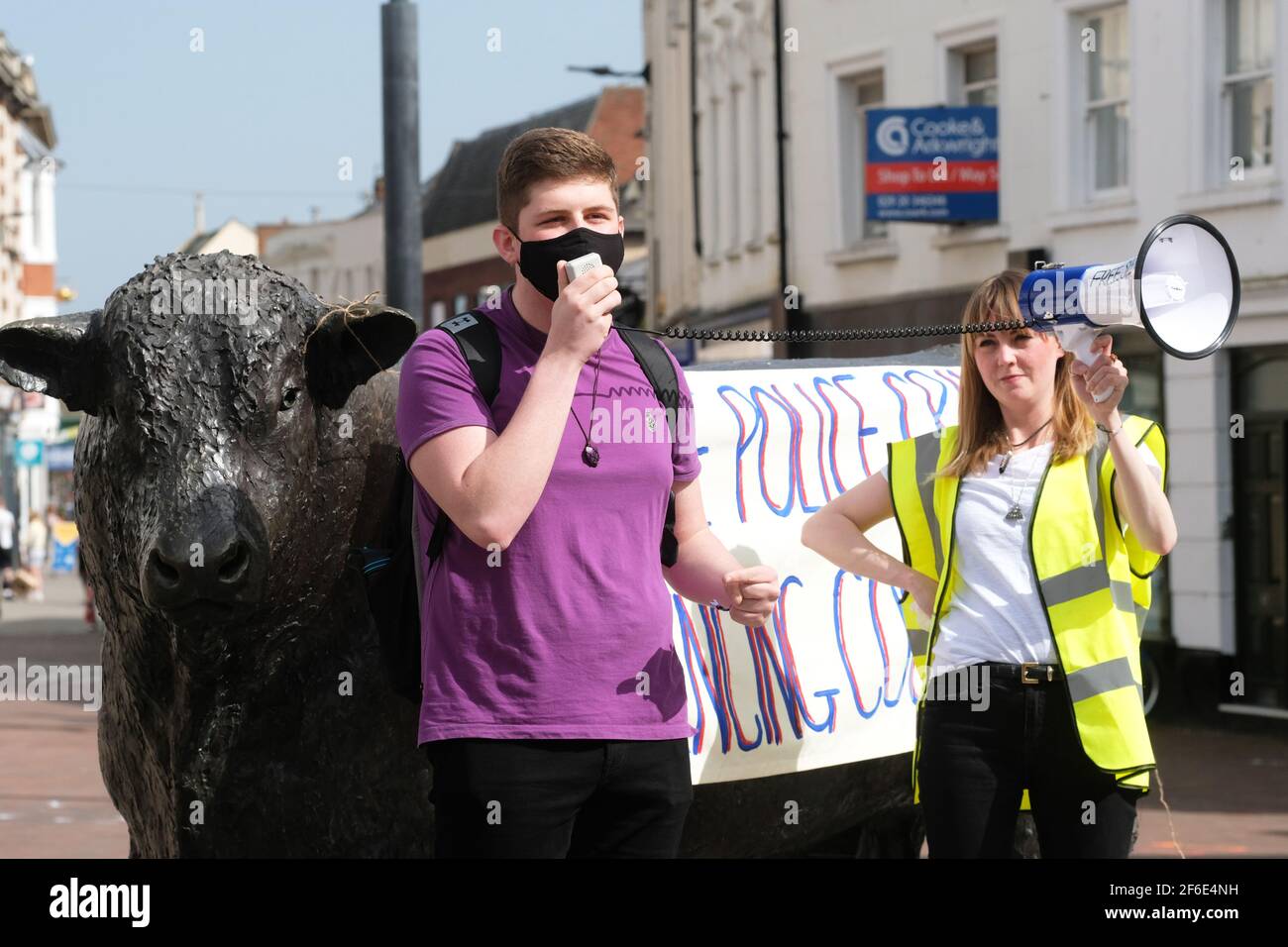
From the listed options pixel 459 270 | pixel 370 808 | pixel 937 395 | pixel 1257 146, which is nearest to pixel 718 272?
pixel 1257 146

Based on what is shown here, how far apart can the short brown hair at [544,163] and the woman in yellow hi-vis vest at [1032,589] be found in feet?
3.92

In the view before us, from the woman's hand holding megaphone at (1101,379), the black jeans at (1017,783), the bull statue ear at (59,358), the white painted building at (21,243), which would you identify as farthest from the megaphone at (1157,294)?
the white painted building at (21,243)

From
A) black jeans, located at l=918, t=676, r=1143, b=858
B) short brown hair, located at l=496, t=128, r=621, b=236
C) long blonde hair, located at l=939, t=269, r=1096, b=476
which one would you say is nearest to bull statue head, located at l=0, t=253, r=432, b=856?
short brown hair, located at l=496, t=128, r=621, b=236

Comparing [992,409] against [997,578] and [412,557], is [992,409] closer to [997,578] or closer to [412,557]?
[997,578]

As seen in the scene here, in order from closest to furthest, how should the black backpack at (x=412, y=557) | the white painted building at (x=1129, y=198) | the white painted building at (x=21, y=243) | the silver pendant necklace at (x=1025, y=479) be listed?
1. the black backpack at (x=412, y=557)
2. the silver pendant necklace at (x=1025, y=479)
3. the white painted building at (x=1129, y=198)
4. the white painted building at (x=21, y=243)

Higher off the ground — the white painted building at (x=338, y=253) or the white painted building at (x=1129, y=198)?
the white painted building at (x=338, y=253)

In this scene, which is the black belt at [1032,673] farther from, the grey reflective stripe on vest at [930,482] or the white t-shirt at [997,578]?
the grey reflective stripe on vest at [930,482]

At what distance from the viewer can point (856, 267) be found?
68.1 ft

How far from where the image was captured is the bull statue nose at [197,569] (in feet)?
10.5

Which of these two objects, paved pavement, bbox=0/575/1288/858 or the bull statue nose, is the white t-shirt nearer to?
the bull statue nose

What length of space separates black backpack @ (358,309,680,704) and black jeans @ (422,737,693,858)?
0.32 m

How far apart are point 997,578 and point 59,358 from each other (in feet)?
6.53

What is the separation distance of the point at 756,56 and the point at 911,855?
19503 millimetres
